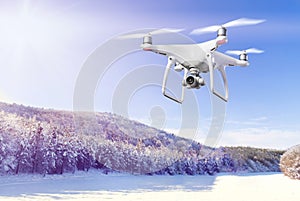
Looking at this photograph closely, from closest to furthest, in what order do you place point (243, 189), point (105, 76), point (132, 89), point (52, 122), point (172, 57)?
point (172, 57) < point (132, 89) < point (105, 76) < point (243, 189) < point (52, 122)

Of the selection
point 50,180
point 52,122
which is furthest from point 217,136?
point 52,122

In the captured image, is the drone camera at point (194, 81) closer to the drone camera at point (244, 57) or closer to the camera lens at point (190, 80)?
the camera lens at point (190, 80)

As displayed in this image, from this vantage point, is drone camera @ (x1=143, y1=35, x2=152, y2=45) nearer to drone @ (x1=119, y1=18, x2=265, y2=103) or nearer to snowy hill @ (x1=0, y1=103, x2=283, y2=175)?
drone @ (x1=119, y1=18, x2=265, y2=103)

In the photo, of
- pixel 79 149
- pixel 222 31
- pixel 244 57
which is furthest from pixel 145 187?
pixel 222 31

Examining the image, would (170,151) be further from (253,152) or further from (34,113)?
(34,113)

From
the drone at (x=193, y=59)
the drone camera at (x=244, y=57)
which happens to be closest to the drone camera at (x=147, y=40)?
the drone at (x=193, y=59)

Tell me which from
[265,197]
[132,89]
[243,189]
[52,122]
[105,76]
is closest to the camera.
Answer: [132,89]
